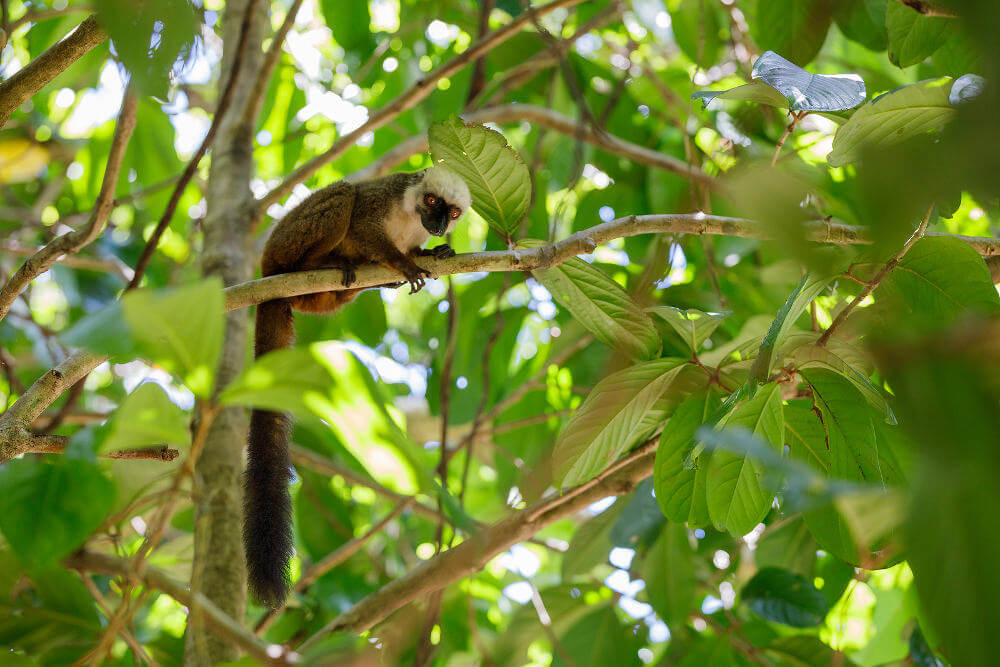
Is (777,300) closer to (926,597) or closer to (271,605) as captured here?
(271,605)

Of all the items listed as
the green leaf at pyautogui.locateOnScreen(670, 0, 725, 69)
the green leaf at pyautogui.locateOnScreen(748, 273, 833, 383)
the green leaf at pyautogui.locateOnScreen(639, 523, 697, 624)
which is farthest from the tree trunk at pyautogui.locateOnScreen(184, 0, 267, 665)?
the green leaf at pyautogui.locateOnScreen(670, 0, 725, 69)

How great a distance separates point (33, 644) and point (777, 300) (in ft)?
11.8

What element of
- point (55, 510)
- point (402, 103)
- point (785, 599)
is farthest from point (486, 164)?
point (785, 599)

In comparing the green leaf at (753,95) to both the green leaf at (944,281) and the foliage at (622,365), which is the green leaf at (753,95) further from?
the green leaf at (944,281)

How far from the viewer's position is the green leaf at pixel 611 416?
248cm

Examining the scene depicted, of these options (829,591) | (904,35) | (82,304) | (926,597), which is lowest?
(829,591)

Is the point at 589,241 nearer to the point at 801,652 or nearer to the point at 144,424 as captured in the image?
the point at 144,424

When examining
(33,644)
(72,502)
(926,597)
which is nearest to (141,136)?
(33,644)

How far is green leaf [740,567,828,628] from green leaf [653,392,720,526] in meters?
0.99

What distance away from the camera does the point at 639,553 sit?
11.8 ft

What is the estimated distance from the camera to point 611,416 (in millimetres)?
2492

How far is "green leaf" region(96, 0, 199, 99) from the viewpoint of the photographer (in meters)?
1.04

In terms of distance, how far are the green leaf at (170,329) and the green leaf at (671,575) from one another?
7.67 feet

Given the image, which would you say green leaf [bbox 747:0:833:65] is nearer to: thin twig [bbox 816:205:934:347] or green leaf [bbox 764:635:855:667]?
thin twig [bbox 816:205:934:347]
